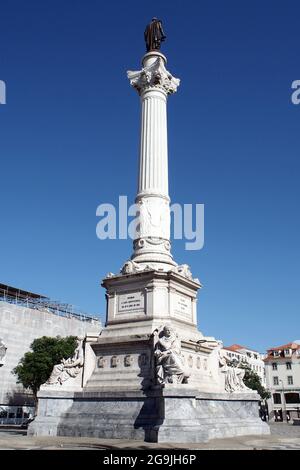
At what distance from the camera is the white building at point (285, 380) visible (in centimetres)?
7856

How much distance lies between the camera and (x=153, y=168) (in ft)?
75.3

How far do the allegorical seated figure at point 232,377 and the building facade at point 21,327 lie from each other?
3324 cm

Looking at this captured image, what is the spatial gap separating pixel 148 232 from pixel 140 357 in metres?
6.16

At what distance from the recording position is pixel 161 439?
1420cm

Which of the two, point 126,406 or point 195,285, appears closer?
→ point 126,406

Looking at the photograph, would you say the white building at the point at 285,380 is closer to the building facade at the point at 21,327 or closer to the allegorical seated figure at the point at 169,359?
the building facade at the point at 21,327

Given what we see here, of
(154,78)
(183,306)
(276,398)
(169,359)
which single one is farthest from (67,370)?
(276,398)

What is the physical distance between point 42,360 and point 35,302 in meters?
16.6

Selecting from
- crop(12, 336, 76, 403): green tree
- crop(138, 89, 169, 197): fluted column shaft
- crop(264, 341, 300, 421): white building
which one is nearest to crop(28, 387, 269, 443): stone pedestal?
crop(138, 89, 169, 197): fluted column shaft

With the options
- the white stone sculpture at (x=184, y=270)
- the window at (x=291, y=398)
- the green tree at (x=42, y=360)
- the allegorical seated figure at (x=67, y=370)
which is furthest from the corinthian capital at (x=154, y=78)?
the window at (x=291, y=398)

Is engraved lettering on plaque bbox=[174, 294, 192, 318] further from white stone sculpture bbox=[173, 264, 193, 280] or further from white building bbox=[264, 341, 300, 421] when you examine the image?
white building bbox=[264, 341, 300, 421]
